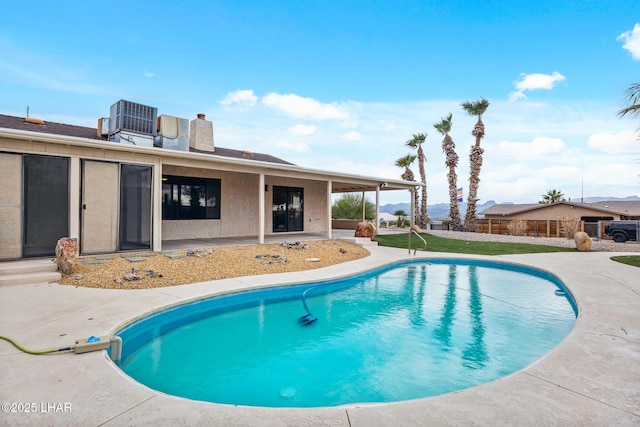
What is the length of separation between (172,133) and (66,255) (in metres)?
5.59

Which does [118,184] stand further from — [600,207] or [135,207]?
[600,207]

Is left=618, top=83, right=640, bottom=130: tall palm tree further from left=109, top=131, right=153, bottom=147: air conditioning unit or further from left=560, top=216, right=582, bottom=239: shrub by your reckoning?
left=109, top=131, right=153, bottom=147: air conditioning unit

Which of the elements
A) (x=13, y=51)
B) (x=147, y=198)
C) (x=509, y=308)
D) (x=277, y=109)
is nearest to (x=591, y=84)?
(x=509, y=308)

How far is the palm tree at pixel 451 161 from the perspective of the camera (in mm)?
25109

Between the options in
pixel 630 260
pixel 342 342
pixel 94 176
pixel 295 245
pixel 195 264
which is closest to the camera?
pixel 342 342

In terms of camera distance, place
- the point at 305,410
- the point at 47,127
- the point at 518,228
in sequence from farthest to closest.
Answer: the point at 518,228, the point at 47,127, the point at 305,410

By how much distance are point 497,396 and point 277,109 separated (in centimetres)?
1736

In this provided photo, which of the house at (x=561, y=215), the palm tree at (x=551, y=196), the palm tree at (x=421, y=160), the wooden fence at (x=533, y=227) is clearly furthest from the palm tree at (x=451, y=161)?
the palm tree at (x=551, y=196)

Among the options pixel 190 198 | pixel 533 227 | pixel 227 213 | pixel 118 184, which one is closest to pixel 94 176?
pixel 118 184

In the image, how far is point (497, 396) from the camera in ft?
8.65

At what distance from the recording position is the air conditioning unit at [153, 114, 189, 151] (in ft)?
34.9

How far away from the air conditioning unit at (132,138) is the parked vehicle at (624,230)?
21096mm

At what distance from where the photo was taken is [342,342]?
494cm

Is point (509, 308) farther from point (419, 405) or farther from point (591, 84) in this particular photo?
point (591, 84)
